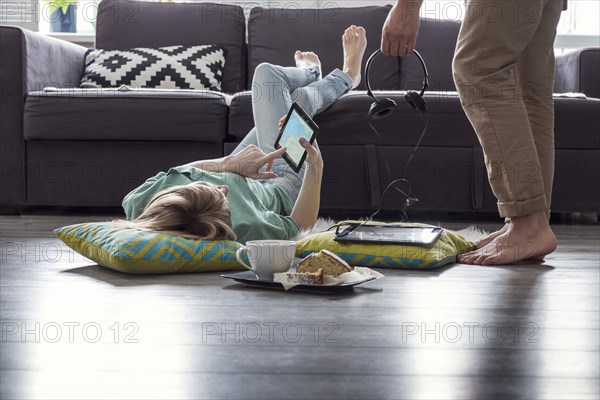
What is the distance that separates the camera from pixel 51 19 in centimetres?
453

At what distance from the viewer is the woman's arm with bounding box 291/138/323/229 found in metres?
2.28

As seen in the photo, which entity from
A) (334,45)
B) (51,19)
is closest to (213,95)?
(334,45)

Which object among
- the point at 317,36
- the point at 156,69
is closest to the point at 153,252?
the point at 156,69

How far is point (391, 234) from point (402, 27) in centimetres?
56

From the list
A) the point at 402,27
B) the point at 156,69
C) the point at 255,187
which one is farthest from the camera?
the point at 156,69

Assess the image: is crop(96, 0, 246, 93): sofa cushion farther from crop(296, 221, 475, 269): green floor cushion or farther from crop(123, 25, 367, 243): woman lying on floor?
crop(296, 221, 475, 269): green floor cushion

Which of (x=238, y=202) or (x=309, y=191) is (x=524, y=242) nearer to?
(x=309, y=191)

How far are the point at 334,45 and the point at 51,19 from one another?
1813 mm

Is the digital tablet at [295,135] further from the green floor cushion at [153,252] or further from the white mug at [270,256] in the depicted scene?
the white mug at [270,256]

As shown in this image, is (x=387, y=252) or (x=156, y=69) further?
(x=156, y=69)

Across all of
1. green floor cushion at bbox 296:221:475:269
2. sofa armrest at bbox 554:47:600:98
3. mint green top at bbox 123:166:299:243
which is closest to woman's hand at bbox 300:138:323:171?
mint green top at bbox 123:166:299:243

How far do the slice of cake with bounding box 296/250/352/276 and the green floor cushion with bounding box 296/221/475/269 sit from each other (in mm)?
369

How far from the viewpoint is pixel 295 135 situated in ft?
7.78

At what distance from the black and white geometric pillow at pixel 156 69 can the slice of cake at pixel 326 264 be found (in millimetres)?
2193
